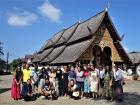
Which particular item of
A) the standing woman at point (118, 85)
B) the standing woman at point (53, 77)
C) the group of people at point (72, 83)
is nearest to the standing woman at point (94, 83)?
the group of people at point (72, 83)

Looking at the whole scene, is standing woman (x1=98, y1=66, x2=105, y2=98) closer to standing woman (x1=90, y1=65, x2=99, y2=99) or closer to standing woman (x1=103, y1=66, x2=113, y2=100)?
standing woman (x1=90, y1=65, x2=99, y2=99)

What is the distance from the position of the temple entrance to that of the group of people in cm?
1726

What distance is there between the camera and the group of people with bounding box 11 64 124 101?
20203mm

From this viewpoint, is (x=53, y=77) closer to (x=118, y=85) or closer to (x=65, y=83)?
(x=65, y=83)

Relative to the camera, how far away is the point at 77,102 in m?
19.0

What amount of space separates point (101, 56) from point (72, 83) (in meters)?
19.3

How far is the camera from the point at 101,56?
40281 mm

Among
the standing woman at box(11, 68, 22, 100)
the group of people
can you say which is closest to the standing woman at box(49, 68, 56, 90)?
the group of people

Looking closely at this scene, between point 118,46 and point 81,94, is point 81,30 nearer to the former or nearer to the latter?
point 118,46

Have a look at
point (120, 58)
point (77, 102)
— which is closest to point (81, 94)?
point (77, 102)

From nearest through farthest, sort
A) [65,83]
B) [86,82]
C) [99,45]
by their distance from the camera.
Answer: [86,82] → [65,83] → [99,45]

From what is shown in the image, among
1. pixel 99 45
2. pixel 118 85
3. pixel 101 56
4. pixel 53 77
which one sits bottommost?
pixel 118 85

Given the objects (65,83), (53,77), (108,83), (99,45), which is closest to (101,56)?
(99,45)

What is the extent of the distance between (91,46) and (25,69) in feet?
57.2
